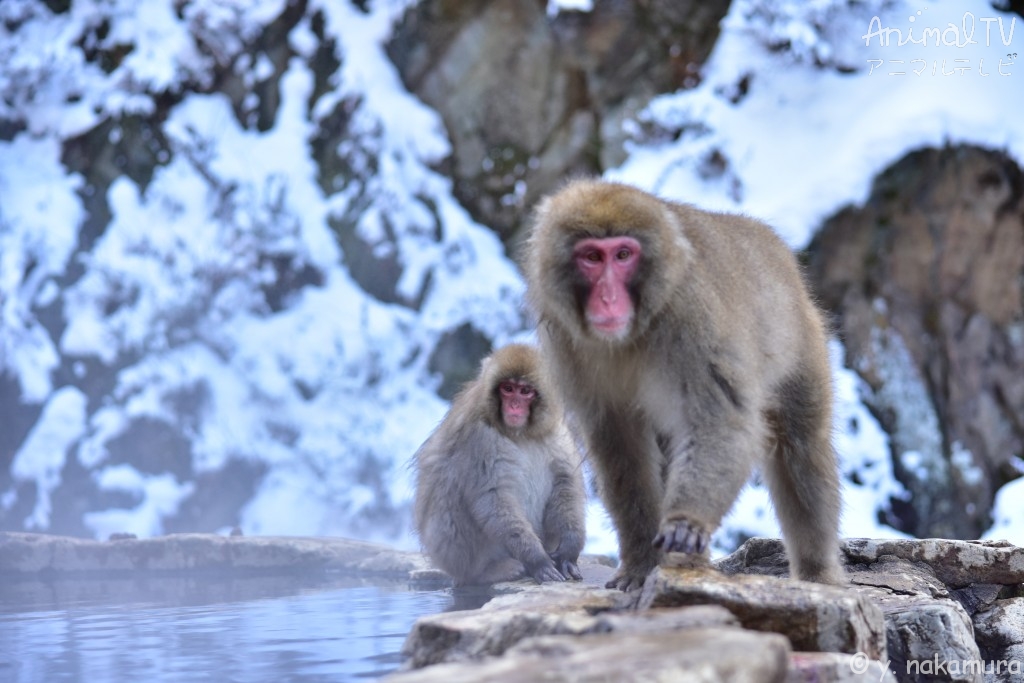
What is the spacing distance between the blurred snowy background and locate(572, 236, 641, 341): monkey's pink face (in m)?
4.40

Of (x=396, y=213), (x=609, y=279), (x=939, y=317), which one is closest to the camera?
(x=609, y=279)

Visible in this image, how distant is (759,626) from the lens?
7.18ft

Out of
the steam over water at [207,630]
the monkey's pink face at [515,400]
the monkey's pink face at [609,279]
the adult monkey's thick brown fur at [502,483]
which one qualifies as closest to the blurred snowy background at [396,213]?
the adult monkey's thick brown fur at [502,483]

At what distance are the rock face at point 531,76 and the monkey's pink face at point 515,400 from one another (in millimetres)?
4067

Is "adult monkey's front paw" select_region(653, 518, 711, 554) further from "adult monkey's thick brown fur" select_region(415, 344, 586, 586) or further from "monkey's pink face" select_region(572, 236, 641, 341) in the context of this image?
"adult monkey's thick brown fur" select_region(415, 344, 586, 586)

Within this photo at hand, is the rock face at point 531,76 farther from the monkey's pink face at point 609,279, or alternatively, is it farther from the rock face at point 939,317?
the monkey's pink face at point 609,279

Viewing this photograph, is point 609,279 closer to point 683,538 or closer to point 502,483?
point 683,538

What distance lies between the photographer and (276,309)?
25.9 feet

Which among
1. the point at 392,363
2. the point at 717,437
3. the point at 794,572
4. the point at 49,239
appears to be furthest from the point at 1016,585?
the point at 49,239

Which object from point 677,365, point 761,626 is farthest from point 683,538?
point 677,365

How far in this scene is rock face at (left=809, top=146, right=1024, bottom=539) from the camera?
738 cm

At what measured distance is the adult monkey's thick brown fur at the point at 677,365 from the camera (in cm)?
253

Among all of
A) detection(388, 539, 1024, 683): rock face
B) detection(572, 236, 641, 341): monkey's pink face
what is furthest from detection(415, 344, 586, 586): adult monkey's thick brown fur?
detection(572, 236, 641, 341): monkey's pink face

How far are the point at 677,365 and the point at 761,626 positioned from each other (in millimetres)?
634
